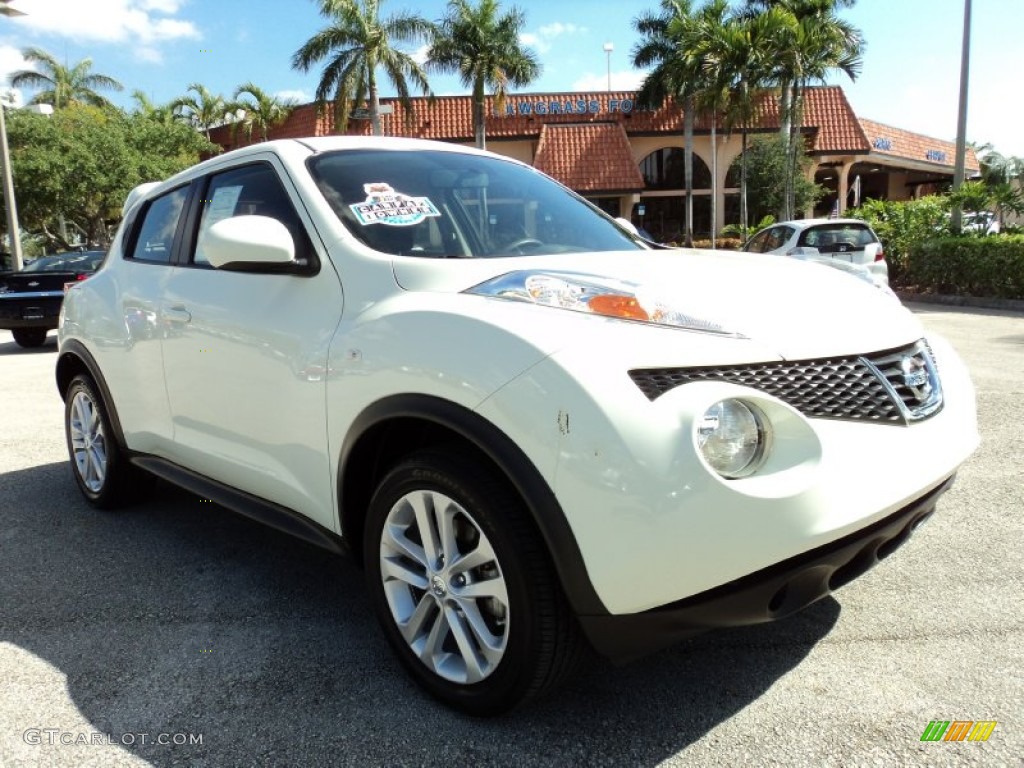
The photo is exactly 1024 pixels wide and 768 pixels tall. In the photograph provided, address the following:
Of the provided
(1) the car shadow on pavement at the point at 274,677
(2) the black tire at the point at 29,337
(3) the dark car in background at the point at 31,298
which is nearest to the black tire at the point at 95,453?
(1) the car shadow on pavement at the point at 274,677

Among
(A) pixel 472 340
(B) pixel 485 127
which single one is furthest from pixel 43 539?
(B) pixel 485 127

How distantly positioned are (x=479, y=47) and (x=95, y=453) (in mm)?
→ 27877

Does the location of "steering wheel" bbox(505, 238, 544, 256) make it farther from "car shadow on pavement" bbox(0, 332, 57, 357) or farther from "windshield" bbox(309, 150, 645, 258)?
"car shadow on pavement" bbox(0, 332, 57, 357)

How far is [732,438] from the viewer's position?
6.31 ft

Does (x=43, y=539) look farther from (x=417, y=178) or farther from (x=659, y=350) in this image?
(x=659, y=350)

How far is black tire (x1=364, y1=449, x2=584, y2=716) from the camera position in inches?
79.7

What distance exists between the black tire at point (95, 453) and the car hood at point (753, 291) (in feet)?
7.92

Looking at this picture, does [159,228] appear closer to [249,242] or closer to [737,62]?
[249,242]

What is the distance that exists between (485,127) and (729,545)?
32.2 metres

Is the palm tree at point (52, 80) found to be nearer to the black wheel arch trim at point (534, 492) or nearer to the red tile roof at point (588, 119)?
the red tile roof at point (588, 119)

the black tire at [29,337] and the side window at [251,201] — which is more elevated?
the side window at [251,201]

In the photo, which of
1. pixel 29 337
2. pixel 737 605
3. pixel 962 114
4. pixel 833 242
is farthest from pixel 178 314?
pixel 962 114

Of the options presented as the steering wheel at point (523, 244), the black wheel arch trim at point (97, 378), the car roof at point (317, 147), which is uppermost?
the car roof at point (317, 147)

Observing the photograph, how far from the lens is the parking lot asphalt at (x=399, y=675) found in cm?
218
